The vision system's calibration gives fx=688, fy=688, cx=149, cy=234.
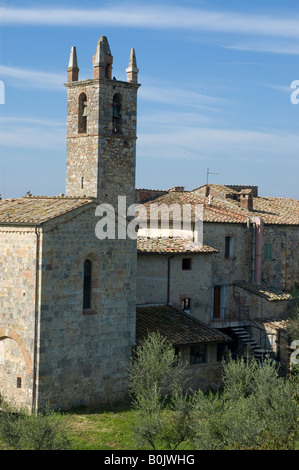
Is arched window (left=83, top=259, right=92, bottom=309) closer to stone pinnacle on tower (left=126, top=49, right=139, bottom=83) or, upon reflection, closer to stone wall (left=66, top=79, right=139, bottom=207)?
stone wall (left=66, top=79, right=139, bottom=207)

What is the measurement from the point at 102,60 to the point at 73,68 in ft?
5.10

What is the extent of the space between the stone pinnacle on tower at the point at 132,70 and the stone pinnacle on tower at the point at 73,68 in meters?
1.93

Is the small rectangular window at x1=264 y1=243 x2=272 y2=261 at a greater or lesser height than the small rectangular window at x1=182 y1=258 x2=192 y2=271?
greater

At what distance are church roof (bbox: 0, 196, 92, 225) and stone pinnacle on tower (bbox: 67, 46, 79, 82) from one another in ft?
15.0

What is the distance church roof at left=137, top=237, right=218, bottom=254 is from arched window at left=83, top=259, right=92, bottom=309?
169 inches

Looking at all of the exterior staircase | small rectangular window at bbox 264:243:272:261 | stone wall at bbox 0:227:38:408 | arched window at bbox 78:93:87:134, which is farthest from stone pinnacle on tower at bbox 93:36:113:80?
small rectangular window at bbox 264:243:272:261

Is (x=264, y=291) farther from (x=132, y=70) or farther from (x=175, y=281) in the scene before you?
(x=132, y=70)

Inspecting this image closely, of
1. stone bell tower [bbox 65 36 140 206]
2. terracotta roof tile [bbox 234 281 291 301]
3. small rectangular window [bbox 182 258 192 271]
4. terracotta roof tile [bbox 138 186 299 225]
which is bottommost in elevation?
terracotta roof tile [bbox 234 281 291 301]

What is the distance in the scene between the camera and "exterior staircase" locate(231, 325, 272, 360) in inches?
1152

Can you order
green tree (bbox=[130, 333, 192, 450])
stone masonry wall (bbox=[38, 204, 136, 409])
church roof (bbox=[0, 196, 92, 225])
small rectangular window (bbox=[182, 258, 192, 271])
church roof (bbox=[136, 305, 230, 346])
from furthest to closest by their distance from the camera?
small rectangular window (bbox=[182, 258, 192, 271])
church roof (bbox=[136, 305, 230, 346])
church roof (bbox=[0, 196, 92, 225])
stone masonry wall (bbox=[38, 204, 136, 409])
green tree (bbox=[130, 333, 192, 450])

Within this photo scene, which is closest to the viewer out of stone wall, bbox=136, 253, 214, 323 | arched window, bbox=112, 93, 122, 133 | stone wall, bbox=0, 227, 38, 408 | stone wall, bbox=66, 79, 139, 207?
stone wall, bbox=0, 227, 38, 408

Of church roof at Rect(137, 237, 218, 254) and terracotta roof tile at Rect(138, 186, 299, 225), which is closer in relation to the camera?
church roof at Rect(137, 237, 218, 254)

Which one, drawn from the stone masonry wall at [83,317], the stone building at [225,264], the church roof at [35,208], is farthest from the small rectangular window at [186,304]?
the church roof at [35,208]
